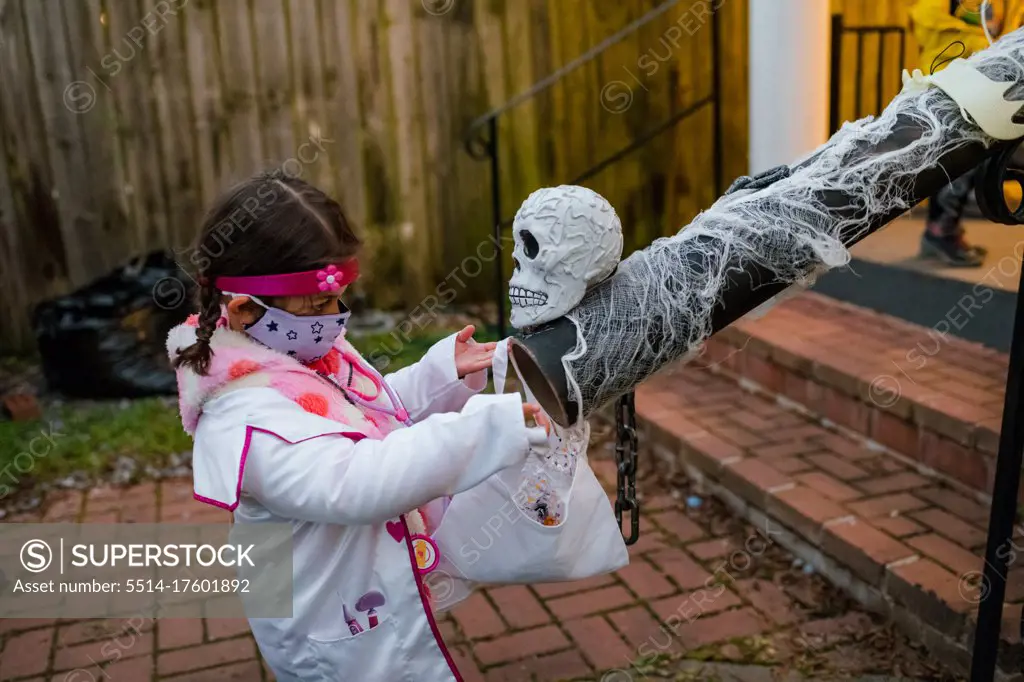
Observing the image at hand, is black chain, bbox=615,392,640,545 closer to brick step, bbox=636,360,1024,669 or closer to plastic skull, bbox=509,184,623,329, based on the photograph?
plastic skull, bbox=509,184,623,329

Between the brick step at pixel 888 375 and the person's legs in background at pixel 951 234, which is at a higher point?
the person's legs in background at pixel 951 234

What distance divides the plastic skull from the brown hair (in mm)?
416

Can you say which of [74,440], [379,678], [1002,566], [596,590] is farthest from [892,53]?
[379,678]

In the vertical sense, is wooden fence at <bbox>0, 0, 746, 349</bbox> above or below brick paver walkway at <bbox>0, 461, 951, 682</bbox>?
above

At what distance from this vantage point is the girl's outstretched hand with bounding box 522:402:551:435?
130 centimetres

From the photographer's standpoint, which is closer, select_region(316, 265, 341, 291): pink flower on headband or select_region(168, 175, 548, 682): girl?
select_region(168, 175, 548, 682): girl

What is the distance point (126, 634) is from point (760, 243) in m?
2.60

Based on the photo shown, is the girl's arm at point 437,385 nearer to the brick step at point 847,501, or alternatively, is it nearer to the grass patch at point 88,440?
the brick step at point 847,501

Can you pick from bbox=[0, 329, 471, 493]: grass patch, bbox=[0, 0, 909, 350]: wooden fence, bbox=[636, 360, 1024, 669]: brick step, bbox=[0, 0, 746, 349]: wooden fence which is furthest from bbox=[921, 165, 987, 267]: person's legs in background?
bbox=[0, 329, 471, 493]: grass patch

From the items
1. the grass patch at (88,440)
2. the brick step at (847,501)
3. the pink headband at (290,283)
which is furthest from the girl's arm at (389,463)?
the grass patch at (88,440)

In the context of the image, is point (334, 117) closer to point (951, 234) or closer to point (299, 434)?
point (951, 234)

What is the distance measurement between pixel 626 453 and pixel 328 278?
58 cm

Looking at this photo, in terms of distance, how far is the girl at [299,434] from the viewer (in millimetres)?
1425

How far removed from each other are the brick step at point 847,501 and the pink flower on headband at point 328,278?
3.38 feet
